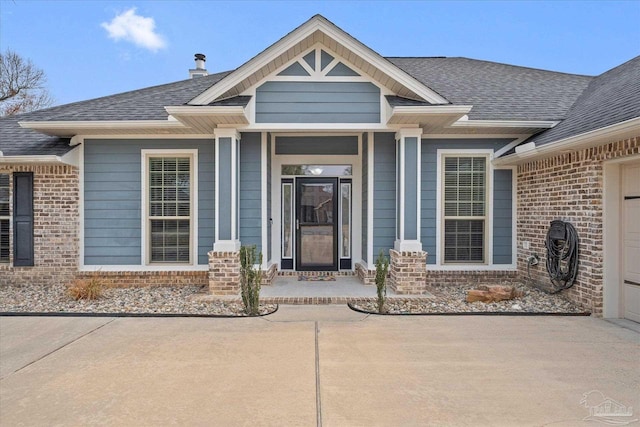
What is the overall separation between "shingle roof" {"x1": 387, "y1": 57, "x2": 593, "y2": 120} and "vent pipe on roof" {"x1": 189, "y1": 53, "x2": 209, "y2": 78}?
509 cm

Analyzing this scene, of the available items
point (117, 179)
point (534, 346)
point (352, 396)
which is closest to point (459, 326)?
point (534, 346)

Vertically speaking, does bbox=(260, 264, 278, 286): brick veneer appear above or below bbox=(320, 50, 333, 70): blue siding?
below

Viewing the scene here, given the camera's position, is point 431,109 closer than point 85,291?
Yes

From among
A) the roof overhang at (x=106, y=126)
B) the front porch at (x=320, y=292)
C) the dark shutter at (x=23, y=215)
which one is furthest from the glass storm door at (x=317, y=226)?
the dark shutter at (x=23, y=215)

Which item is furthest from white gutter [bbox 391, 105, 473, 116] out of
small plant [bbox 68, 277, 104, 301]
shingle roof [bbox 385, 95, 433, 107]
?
small plant [bbox 68, 277, 104, 301]

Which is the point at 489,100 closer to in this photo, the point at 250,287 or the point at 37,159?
the point at 250,287

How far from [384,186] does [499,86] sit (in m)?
3.99

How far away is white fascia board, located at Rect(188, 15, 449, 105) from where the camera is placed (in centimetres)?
590

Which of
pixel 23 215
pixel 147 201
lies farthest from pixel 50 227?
pixel 147 201

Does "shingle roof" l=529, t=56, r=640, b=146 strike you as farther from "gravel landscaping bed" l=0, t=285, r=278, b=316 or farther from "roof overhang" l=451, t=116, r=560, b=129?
"gravel landscaping bed" l=0, t=285, r=278, b=316

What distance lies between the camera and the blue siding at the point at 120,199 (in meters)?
6.96

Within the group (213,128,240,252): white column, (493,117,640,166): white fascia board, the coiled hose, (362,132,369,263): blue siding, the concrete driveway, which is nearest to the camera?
the concrete driveway

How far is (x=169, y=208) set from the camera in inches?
279

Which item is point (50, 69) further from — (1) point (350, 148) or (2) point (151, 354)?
(2) point (151, 354)
